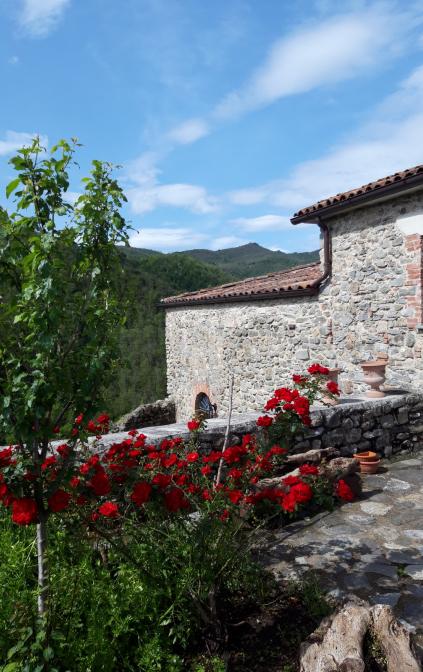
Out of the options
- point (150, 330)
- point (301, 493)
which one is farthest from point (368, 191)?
point (150, 330)

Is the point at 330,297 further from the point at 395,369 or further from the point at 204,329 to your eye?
the point at 204,329

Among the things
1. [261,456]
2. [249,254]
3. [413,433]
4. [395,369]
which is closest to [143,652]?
[261,456]

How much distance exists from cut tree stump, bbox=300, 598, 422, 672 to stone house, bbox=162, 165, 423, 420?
4180 mm

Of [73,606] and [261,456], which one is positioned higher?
[261,456]

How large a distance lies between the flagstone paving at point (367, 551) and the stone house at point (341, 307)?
254 cm

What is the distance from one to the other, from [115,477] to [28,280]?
1.19 meters

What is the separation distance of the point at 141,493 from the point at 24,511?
0.55m

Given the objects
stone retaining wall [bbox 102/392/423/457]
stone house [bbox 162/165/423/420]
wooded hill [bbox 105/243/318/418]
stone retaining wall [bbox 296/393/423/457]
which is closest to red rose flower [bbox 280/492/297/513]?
stone retaining wall [bbox 102/392/423/457]

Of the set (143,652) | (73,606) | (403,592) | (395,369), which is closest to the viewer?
(143,652)

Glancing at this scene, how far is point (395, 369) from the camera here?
7113 millimetres

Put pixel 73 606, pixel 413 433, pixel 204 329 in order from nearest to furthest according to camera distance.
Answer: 1. pixel 73 606
2. pixel 413 433
3. pixel 204 329

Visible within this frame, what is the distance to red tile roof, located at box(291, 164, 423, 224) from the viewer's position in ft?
20.4

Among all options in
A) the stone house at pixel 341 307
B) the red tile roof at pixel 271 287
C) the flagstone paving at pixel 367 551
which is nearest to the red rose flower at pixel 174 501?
the flagstone paving at pixel 367 551

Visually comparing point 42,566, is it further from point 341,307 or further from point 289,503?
point 341,307
